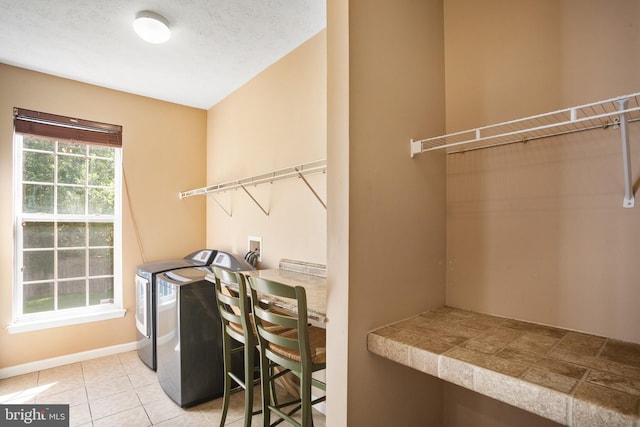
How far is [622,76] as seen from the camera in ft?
3.69

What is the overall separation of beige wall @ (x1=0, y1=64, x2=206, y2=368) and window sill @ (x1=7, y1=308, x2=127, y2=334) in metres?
0.05

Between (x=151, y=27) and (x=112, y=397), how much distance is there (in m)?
2.64

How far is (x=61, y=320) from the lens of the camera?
294 centimetres

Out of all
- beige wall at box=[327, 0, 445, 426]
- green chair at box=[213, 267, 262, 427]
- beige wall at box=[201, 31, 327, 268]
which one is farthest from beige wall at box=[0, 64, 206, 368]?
beige wall at box=[327, 0, 445, 426]

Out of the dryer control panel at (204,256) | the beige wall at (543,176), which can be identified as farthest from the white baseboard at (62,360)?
the beige wall at (543,176)

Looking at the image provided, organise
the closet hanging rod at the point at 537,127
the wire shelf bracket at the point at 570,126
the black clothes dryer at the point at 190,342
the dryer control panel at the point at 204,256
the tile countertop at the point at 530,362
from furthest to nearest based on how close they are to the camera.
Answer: the dryer control panel at the point at 204,256 → the black clothes dryer at the point at 190,342 → the closet hanging rod at the point at 537,127 → the wire shelf bracket at the point at 570,126 → the tile countertop at the point at 530,362

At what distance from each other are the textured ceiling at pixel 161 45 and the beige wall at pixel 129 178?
199mm

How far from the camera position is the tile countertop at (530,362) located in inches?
30.3

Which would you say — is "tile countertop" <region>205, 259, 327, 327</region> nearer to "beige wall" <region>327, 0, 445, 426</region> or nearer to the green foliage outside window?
"beige wall" <region>327, 0, 445, 426</region>

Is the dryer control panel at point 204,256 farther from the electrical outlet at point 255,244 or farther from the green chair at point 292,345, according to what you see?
the green chair at point 292,345

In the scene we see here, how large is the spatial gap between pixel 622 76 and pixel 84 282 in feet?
13.4

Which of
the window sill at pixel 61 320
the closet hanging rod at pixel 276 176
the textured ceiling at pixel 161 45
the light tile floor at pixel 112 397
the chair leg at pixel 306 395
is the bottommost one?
the light tile floor at pixel 112 397

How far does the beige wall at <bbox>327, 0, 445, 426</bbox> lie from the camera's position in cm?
118

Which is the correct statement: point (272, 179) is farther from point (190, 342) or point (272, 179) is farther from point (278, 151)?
point (190, 342)
